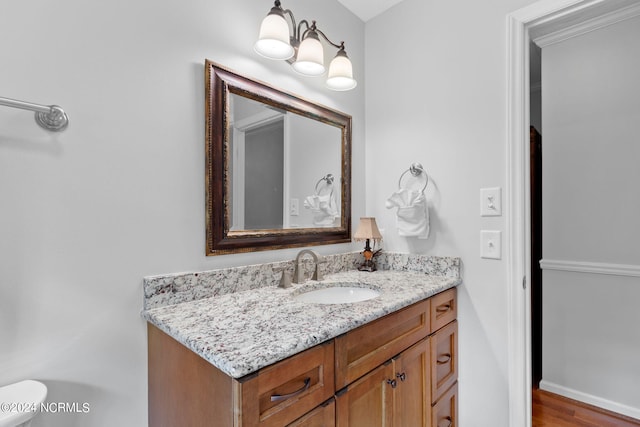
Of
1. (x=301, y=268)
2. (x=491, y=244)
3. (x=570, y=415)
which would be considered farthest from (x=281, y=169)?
(x=570, y=415)

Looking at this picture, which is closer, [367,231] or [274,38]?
[274,38]

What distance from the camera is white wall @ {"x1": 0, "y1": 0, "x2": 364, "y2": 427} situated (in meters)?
0.83

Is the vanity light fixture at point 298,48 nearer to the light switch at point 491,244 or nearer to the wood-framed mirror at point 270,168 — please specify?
the wood-framed mirror at point 270,168

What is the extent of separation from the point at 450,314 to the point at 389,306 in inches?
23.7

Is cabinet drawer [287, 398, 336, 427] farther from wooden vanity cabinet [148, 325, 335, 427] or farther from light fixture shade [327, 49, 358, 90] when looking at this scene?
light fixture shade [327, 49, 358, 90]

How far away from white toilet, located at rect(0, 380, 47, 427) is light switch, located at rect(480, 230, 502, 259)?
166 cm

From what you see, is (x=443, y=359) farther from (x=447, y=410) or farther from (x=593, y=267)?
(x=593, y=267)

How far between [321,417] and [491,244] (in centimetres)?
110

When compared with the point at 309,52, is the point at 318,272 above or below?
below

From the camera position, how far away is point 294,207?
155 centimetres

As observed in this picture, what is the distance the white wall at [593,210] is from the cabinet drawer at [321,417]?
1977 millimetres

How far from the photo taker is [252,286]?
1314 mm

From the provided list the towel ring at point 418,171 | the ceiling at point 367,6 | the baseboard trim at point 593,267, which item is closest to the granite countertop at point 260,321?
the towel ring at point 418,171

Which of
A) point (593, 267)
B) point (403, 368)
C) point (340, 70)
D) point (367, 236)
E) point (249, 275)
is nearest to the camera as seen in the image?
point (403, 368)
